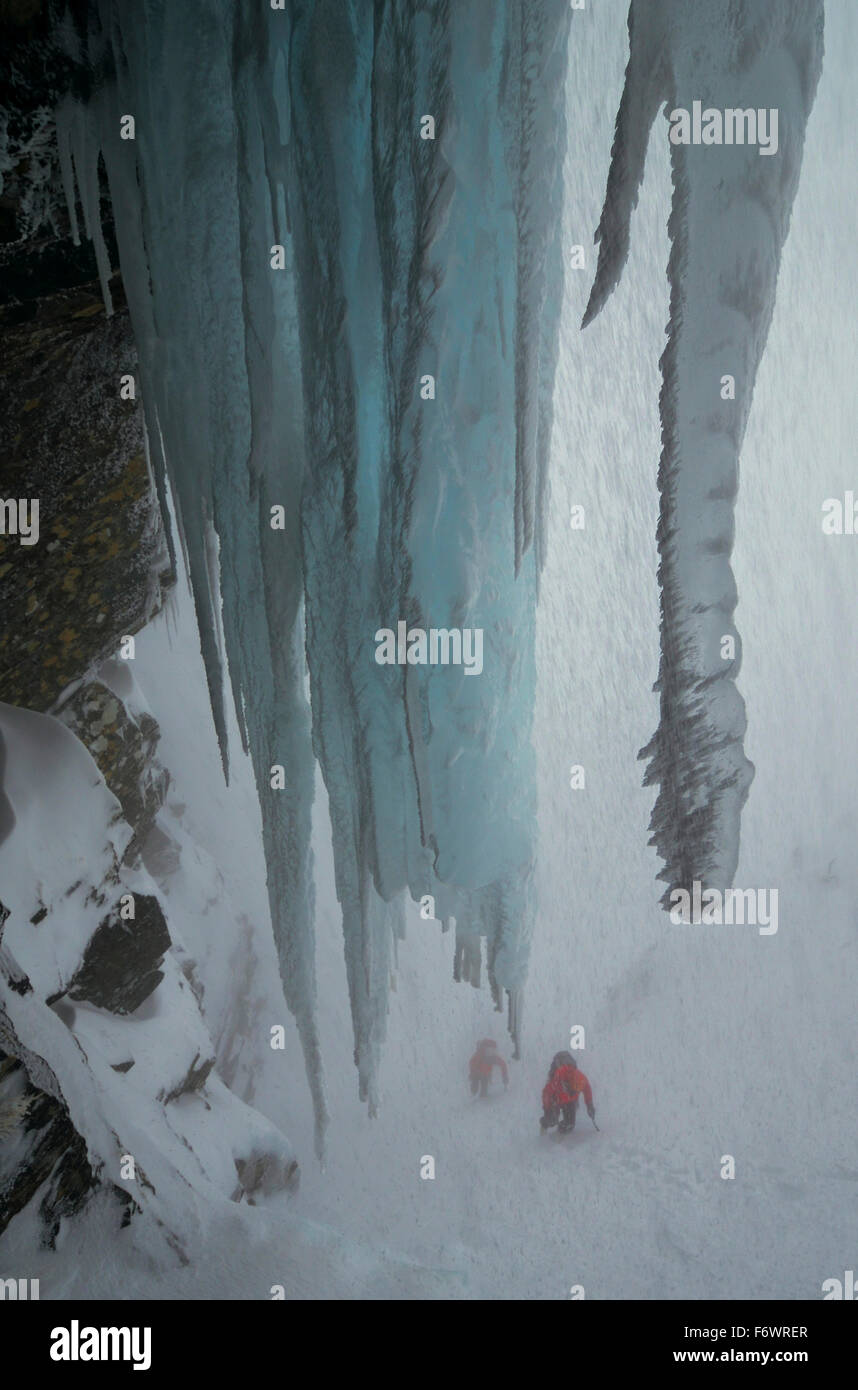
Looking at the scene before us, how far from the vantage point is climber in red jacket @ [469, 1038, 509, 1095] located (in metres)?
3.92

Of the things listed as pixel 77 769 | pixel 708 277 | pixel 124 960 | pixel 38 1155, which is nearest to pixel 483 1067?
pixel 124 960

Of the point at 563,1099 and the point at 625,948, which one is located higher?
→ the point at 625,948

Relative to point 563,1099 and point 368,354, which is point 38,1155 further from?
point 368,354

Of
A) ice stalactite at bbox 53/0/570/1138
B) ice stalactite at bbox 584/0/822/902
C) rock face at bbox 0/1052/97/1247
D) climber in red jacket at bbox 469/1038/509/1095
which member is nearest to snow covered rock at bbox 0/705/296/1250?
rock face at bbox 0/1052/97/1247

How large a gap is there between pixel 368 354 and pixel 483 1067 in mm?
3363

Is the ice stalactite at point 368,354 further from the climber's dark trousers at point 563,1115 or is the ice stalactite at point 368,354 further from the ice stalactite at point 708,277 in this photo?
the climber's dark trousers at point 563,1115

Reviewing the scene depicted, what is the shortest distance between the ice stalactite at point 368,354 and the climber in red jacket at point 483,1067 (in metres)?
2.19

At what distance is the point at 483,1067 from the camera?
13.0ft

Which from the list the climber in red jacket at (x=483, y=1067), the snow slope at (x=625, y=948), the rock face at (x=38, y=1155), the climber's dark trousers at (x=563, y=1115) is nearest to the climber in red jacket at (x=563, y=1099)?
the climber's dark trousers at (x=563, y=1115)

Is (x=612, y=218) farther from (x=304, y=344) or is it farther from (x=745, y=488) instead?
(x=745, y=488)

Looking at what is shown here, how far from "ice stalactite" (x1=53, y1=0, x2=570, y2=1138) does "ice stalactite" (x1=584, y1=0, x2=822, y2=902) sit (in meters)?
0.19

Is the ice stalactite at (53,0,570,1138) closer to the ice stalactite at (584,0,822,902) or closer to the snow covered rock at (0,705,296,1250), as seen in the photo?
the ice stalactite at (584,0,822,902)

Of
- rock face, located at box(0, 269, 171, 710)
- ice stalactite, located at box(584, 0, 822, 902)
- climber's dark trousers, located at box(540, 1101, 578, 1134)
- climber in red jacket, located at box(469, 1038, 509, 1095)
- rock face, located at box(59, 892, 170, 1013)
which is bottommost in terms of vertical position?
climber's dark trousers, located at box(540, 1101, 578, 1134)
